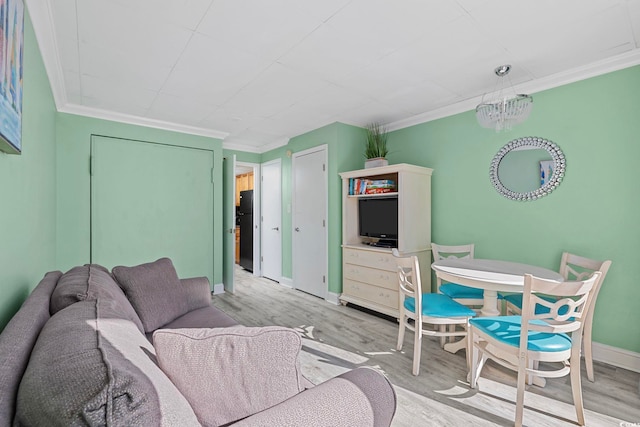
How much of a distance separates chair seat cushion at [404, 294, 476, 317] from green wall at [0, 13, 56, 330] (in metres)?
2.39

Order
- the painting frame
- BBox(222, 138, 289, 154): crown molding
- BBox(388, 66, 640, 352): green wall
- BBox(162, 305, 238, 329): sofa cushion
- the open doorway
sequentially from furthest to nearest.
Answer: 1. the open doorway
2. BBox(222, 138, 289, 154): crown molding
3. BBox(388, 66, 640, 352): green wall
4. BBox(162, 305, 238, 329): sofa cushion
5. the painting frame

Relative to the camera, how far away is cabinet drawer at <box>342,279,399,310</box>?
3.32 m

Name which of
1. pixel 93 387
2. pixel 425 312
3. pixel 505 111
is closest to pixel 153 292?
pixel 93 387

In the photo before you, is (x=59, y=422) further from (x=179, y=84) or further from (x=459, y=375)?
(x=179, y=84)

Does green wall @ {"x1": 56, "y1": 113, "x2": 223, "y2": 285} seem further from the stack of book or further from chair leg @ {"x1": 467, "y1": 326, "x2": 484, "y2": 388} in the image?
chair leg @ {"x1": 467, "y1": 326, "x2": 484, "y2": 388}

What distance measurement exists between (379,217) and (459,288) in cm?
125

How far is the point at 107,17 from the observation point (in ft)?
6.20

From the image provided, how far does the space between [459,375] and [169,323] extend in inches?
82.6

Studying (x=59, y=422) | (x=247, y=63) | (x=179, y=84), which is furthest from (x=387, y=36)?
(x=59, y=422)

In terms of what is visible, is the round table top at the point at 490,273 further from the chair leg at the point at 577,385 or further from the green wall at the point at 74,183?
the green wall at the point at 74,183

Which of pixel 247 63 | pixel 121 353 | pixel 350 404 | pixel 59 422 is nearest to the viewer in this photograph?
pixel 59 422

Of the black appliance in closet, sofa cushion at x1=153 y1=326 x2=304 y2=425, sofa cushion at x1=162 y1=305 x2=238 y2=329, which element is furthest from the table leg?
the black appliance in closet

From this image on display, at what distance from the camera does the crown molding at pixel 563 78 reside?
2.32 meters

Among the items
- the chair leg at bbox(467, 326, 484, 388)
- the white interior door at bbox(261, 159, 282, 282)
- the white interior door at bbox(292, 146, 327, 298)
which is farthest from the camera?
the white interior door at bbox(261, 159, 282, 282)
